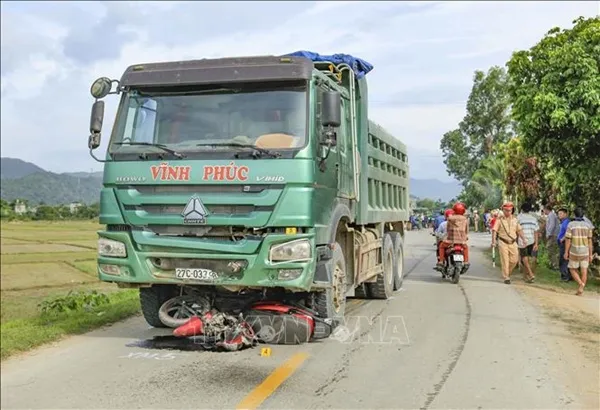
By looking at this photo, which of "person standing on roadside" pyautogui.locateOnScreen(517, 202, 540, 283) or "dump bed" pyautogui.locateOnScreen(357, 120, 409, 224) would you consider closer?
"dump bed" pyautogui.locateOnScreen(357, 120, 409, 224)

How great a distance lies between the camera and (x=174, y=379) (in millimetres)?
5070

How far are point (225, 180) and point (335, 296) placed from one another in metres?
1.81

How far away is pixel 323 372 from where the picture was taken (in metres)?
5.33

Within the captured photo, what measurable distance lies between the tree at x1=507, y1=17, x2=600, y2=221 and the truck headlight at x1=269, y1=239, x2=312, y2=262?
6.81 metres

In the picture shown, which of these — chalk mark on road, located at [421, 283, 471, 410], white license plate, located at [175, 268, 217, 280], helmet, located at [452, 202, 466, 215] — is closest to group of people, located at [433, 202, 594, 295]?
helmet, located at [452, 202, 466, 215]

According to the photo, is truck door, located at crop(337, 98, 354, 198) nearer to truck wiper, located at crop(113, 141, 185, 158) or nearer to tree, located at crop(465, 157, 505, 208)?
truck wiper, located at crop(113, 141, 185, 158)

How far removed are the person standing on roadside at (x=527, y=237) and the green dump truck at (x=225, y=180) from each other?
23.0 feet

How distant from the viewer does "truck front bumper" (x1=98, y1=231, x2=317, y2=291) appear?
571 centimetres

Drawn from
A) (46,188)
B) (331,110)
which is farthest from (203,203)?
(46,188)

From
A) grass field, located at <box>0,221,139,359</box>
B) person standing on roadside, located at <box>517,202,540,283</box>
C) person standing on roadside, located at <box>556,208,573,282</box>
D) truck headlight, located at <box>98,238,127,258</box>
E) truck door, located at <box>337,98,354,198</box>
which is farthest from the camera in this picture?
person standing on roadside, located at <box>517,202,540,283</box>

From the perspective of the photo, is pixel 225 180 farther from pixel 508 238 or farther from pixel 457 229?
pixel 508 238

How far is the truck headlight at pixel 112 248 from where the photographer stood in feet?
19.9

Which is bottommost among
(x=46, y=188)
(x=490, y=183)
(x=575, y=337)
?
(x=575, y=337)

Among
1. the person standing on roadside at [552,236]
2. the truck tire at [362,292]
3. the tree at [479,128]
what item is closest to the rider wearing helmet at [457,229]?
the truck tire at [362,292]
